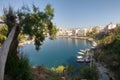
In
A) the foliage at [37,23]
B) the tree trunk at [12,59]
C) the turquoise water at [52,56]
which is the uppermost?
the foliage at [37,23]

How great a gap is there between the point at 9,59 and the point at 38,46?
8.60ft

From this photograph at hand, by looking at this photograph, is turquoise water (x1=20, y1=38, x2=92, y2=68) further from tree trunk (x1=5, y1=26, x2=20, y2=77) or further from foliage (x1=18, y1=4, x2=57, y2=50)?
tree trunk (x1=5, y1=26, x2=20, y2=77)

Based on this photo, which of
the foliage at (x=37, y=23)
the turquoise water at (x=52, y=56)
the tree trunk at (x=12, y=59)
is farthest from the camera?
the turquoise water at (x=52, y=56)

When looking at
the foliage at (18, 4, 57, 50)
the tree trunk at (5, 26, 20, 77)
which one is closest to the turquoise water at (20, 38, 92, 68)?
the foliage at (18, 4, 57, 50)

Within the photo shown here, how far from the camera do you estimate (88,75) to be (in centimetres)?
1770

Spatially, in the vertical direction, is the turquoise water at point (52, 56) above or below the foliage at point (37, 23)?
below

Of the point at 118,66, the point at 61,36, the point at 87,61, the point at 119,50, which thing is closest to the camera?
the point at 118,66

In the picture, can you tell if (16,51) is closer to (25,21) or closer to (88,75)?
(25,21)

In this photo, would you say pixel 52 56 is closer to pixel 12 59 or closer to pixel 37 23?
pixel 37 23

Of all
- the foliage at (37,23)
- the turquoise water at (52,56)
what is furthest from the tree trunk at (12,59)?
the turquoise water at (52,56)

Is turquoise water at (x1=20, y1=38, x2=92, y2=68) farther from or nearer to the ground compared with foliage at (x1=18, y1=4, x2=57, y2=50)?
nearer to the ground

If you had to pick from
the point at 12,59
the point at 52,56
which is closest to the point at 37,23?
the point at 12,59

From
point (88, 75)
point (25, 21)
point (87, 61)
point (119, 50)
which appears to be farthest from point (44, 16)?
point (87, 61)

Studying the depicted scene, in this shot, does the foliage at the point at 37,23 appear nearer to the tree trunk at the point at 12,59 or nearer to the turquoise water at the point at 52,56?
the tree trunk at the point at 12,59
